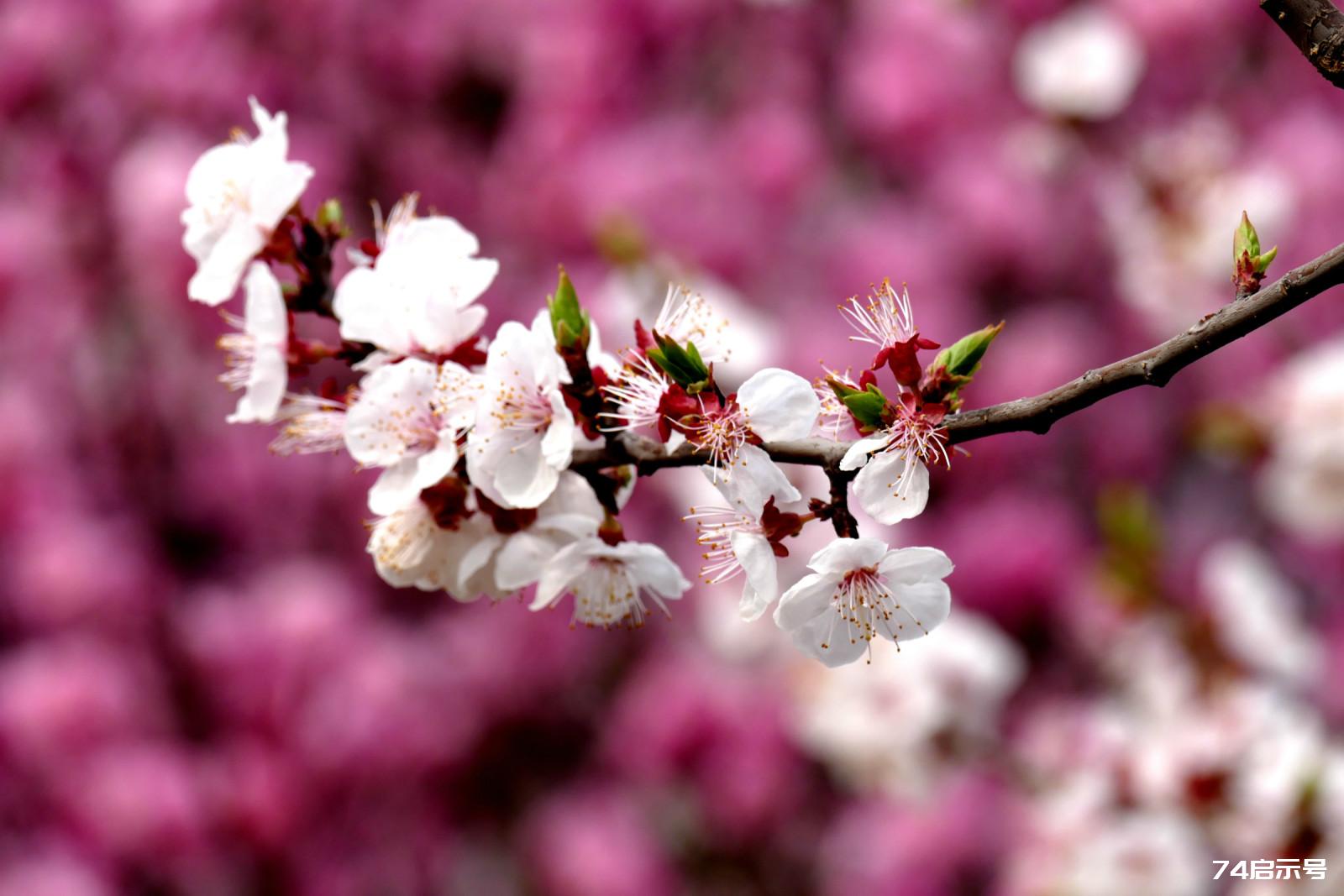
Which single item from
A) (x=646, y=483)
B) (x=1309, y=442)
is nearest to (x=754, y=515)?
(x=1309, y=442)

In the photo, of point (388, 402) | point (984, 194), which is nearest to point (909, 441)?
point (388, 402)

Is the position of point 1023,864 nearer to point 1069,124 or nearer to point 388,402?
point 1069,124

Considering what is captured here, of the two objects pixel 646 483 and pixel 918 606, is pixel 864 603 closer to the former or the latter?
pixel 918 606

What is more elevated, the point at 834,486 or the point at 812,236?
the point at 812,236

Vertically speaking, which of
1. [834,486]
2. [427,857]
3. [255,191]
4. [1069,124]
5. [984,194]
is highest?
[1069,124]

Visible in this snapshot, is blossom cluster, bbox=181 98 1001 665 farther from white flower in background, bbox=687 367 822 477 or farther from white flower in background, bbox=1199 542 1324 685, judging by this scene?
white flower in background, bbox=1199 542 1324 685

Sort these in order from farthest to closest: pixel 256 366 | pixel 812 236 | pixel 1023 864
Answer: pixel 812 236
pixel 1023 864
pixel 256 366

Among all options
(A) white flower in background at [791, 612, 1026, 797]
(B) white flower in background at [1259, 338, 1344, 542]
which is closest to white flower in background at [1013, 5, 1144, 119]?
(B) white flower in background at [1259, 338, 1344, 542]
